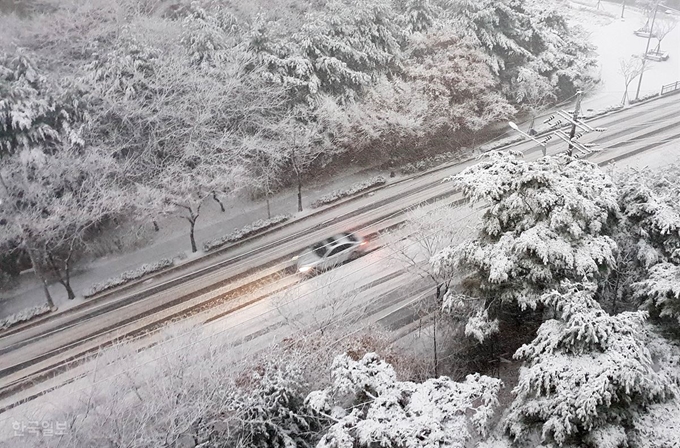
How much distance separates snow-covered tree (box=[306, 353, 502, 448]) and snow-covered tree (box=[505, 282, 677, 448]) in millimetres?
1141

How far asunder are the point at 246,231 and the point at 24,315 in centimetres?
1284

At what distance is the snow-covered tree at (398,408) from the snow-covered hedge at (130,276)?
18106 mm

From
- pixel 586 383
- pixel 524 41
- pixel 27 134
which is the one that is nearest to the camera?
pixel 586 383

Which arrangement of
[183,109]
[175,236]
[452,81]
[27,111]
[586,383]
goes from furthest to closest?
[452,81] < [175,236] < [183,109] < [27,111] < [586,383]

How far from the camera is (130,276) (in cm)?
2998

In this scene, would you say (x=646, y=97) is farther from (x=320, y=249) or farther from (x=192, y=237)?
(x=192, y=237)

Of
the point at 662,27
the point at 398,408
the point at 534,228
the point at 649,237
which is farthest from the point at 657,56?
the point at 398,408

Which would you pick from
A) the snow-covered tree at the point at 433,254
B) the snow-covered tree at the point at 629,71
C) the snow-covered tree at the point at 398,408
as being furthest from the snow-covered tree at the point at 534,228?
the snow-covered tree at the point at 629,71

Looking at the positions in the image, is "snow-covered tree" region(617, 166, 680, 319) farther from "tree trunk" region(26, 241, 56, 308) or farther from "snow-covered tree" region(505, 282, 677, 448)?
"tree trunk" region(26, 241, 56, 308)

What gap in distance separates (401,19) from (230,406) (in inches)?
1370

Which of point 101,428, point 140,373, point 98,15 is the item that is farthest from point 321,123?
point 101,428

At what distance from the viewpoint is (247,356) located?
73.5ft

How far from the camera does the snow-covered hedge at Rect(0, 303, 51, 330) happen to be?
27062 millimetres

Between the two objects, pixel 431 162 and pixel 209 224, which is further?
pixel 431 162
